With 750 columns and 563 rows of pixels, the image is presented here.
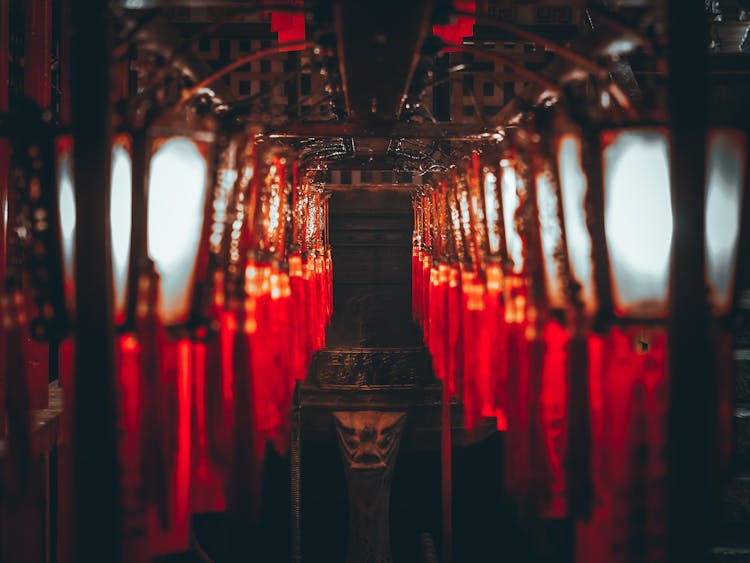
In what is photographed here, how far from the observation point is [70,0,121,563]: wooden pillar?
2570 millimetres

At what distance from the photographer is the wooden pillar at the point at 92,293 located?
257 cm

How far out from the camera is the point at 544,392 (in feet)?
11.1

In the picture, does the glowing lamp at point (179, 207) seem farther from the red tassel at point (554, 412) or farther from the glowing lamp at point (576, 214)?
the red tassel at point (554, 412)

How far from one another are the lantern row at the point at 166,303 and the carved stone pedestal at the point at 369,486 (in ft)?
18.4

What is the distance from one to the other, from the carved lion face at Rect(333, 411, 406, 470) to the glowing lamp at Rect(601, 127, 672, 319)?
6.80m

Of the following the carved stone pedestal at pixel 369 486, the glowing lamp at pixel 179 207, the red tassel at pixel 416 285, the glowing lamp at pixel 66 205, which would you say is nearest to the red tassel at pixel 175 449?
the glowing lamp at pixel 179 207

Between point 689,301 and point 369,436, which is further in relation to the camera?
point 369,436

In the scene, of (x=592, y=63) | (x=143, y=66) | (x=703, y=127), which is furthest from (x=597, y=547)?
(x=143, y=66)

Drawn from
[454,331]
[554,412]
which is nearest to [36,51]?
[454,331]

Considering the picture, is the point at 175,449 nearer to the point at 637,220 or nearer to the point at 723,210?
the point at 637,220

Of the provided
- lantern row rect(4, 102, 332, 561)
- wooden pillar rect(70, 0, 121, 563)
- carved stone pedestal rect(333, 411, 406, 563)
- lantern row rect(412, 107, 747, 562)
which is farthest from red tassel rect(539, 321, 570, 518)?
carved stone pedestal rect(333, 411, 406, 563)

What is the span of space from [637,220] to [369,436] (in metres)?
7.02

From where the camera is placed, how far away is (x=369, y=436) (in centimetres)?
933

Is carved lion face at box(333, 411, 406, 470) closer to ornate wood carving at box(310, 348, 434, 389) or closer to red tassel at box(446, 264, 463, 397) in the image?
ornate wood carving at box(310, 348, 434, 389)
